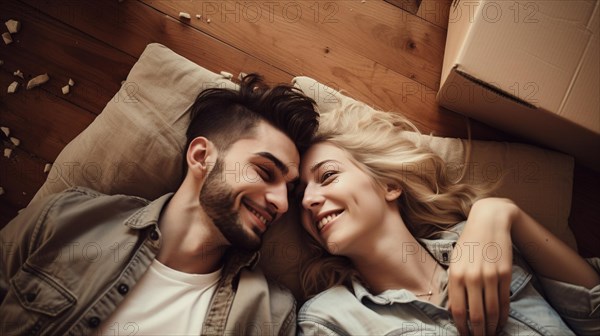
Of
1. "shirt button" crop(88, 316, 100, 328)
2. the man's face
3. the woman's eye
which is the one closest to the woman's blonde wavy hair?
the woman's eye

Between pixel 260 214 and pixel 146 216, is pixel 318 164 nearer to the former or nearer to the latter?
pixel 260 214

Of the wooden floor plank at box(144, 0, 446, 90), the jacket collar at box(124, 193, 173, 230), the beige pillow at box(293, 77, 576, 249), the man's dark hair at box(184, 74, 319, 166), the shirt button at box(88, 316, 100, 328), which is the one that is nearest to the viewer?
the shirt button at box(88, 316, 100, 328)

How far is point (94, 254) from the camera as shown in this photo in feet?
3.92

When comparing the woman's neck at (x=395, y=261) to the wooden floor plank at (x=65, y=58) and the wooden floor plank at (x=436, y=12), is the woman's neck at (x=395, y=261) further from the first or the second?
the wooden floor plank at (x=65, y=58)

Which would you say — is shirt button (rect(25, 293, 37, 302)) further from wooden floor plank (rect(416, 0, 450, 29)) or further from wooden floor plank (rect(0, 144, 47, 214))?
wooden floor plank (rect(416, 0, 450, 29))

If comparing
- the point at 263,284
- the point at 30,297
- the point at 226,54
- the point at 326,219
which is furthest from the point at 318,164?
the point at 30,297

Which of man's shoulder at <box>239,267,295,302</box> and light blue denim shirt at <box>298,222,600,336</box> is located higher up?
light blue denim shirt at <box>298,222,600,336</box>

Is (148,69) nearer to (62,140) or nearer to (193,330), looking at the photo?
(62,140)

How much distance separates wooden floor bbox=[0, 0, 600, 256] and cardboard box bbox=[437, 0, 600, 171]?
359mm

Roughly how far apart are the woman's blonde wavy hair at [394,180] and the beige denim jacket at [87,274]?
0.19 meters

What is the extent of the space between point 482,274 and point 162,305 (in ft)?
2.93

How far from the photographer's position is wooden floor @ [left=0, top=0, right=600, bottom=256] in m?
1.57

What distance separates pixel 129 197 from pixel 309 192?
559 mm

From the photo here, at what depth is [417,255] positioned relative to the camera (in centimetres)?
133
